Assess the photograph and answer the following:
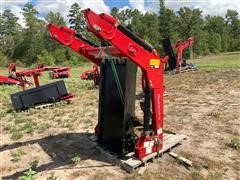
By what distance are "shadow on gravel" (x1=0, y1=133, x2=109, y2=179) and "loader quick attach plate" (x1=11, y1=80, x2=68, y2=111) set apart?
3.52 m

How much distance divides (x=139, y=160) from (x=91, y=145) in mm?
1391

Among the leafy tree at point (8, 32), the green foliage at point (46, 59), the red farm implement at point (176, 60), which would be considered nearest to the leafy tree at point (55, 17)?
the leafy tree at point (8, 32)

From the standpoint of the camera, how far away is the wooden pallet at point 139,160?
5281 millimetres

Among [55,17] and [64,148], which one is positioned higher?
[55,17]

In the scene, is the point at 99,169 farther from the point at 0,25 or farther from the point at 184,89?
the point at 0,25

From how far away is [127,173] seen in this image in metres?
5.23

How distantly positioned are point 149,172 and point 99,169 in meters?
0.76

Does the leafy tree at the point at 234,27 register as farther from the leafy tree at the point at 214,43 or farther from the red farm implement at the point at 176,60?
the red farm implement at the point at 176,60

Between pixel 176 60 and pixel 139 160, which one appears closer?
pixel 139 160

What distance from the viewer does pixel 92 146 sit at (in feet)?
21.1

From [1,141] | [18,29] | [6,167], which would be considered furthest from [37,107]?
[18,29]

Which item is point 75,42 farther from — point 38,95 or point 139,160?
point 38,95

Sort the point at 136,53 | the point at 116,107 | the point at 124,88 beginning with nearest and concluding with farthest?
the point at 136,53 < the point at 124,88 < the point at 116,107

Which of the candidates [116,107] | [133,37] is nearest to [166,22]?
[116,107]
